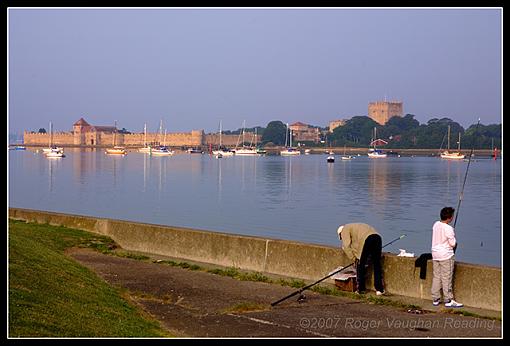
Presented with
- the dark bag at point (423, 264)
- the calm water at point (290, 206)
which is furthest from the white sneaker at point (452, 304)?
the calm water at point (290, 206)

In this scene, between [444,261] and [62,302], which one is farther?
[444,261]

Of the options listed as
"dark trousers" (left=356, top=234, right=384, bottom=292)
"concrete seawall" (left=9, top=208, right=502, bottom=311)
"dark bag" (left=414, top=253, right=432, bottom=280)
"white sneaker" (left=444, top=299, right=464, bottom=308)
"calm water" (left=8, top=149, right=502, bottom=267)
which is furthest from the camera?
"calm water" (left=8, top=149, right=502, bottom=267)

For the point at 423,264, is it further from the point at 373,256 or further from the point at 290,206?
the point at 290,206

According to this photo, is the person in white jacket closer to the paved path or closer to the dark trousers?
the paved path

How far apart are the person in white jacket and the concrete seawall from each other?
25 centimetres

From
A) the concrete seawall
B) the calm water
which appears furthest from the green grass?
the calm water

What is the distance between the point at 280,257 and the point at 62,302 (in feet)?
13.9

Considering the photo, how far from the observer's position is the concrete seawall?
1000 centimetres

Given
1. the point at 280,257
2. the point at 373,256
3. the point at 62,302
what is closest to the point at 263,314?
the point at 373,256

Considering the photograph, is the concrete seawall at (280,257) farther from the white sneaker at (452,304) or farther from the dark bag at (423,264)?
the white sneaker at (452,304)

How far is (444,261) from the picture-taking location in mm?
9977

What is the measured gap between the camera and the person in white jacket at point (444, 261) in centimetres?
995

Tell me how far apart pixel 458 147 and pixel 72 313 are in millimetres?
170292

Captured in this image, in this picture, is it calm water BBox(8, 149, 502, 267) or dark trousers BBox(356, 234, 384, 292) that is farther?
calm water BBox(8, 149, 502, 267)
